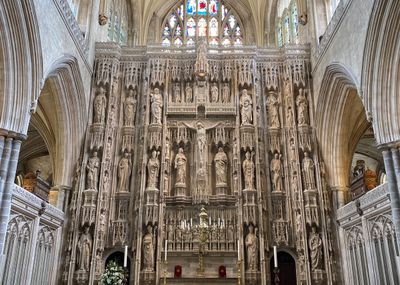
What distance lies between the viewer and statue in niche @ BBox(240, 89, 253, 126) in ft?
58.5

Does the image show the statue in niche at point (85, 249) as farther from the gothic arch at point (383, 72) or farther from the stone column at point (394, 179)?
the gothic arch at point (383, 72)

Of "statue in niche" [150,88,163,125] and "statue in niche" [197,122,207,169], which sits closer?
"statue in niche" [197,122,207,169]

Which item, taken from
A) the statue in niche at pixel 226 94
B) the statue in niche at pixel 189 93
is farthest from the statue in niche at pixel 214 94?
the statue in niche at pixel 189 93

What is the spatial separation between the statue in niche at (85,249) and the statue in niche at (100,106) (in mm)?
4885

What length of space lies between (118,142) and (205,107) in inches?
168

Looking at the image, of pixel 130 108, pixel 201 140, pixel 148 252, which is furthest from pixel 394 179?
pixel 130 108

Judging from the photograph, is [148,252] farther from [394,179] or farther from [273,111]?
[394,179]

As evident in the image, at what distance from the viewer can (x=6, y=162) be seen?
448 inches

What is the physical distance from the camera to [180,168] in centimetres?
1738

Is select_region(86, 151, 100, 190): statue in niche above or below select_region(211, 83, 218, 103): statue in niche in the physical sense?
below

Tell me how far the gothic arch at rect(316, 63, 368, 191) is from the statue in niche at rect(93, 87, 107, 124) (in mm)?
9600

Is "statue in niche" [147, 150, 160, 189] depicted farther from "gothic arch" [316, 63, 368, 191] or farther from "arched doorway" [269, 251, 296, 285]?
A: "gothic arch" [316, 63, 368, 191]

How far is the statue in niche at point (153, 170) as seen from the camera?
1678cm

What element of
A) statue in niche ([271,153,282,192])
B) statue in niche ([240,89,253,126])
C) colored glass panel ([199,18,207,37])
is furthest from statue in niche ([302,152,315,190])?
colored glass panel ([199,18,207,37])
